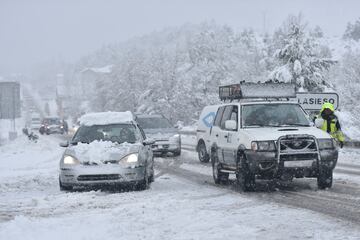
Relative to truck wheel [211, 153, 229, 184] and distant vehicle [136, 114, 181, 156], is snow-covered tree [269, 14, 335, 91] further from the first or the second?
truck wheel [211, 153, 229, 184]

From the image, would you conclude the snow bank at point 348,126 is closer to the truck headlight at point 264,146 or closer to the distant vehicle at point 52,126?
the distant vehicle at point 52,126

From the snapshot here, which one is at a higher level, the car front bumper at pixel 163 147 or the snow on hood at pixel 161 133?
the snow on hood at pixel 161 133

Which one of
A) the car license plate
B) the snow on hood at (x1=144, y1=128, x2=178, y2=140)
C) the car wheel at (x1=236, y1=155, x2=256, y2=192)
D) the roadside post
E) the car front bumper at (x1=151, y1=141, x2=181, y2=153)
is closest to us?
the car license plate

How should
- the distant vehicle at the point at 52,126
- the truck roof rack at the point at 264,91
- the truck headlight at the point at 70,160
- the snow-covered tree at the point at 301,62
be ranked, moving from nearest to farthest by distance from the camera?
the truck headlight at the point at 70,160, the truck roof rack at the point at 264,91, the snow-covered tree at the point at 301,62, the distant vehicle at the point at 52,126

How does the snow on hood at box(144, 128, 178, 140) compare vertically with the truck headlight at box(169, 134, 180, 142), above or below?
above

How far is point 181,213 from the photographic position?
9031 mm

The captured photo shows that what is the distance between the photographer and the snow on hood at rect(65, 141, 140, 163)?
1262 cm

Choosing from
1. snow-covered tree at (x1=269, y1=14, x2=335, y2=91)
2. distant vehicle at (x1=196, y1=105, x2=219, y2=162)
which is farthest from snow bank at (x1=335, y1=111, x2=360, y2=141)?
distant vehicle at (x1=196, y1=105, x2=219, y2=162)

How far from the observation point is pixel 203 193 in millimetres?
11781

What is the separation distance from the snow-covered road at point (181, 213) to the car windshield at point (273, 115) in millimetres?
1345

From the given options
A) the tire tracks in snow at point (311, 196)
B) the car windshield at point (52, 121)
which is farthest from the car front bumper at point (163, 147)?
the car windshield at point (52, 121)

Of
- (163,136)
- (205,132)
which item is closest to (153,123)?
(163,136)

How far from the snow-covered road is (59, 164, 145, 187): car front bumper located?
0.33 metres

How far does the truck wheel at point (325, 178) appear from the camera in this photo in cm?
1173
